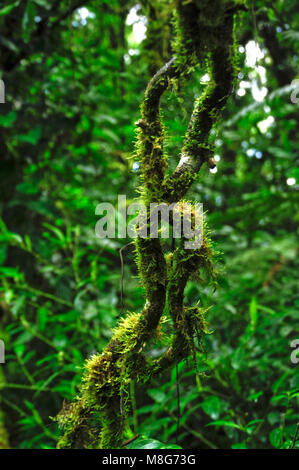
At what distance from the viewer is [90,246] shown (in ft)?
5.74

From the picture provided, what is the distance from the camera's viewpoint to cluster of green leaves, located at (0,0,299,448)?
1.34 metres

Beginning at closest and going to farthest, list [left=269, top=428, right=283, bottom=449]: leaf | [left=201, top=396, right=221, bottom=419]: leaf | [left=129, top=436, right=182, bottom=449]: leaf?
[left=129, top=436, right=182, bottom=449]: leaf → [left=269, top=428, right=283, bottom=449]: leaf → [left=201, top=396, right=221, bottom=419]: leaf

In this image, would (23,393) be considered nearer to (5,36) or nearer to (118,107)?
(118,107)

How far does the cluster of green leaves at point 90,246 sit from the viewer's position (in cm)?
134

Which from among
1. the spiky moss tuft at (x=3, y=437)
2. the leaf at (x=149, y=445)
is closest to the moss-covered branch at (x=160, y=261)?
the leaf at (x=149, y=445)

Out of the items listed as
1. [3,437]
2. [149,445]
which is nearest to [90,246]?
[3,437]

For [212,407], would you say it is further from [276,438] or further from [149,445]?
[149,445]

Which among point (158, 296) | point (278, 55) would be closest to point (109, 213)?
point (158, 296)

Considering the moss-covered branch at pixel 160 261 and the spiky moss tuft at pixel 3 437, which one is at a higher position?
the moss-covered branch at pixel 160 261

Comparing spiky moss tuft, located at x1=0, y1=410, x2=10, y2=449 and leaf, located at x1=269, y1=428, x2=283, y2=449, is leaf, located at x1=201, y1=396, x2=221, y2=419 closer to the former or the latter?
leaf, located at x1=269, y1=428, x2=283, y2=449

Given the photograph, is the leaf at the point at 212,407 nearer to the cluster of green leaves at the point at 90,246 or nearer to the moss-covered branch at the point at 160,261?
the cluster of green leaves at the point at 90,246

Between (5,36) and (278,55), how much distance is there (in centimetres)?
137

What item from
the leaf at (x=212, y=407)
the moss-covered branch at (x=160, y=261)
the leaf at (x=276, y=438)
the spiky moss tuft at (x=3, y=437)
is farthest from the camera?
the spiky moss tuft at (x=3, y=437)

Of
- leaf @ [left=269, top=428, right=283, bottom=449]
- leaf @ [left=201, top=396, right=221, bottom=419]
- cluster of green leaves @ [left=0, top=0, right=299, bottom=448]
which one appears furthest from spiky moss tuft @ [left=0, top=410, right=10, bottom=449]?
leaf @ [left=269, top=428, right=283, bottom=449]
